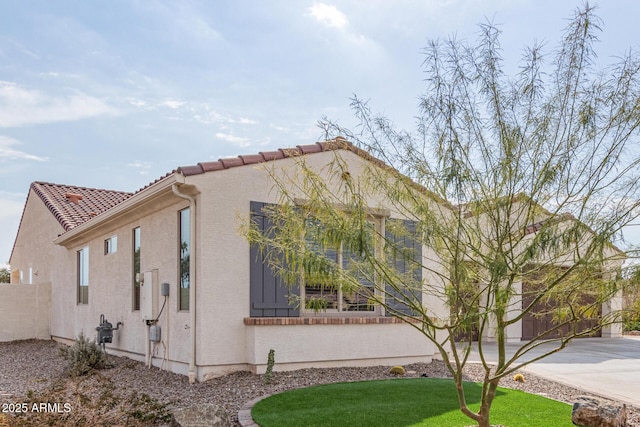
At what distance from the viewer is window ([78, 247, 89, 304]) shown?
16406 mm

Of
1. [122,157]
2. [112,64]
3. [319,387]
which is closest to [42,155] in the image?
[122,157]

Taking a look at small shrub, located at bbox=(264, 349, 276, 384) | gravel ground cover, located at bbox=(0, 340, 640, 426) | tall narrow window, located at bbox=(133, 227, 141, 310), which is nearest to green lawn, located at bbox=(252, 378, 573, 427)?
gravel ground cover, located at bbox=(0, 340, 640, 426)

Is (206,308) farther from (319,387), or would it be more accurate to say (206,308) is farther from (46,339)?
(46,339)

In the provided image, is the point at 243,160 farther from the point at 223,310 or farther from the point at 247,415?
the point at 247,415

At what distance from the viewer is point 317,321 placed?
10.2 meters

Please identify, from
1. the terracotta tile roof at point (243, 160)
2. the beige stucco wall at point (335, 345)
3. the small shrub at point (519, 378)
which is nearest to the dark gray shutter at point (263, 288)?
the beige stucco wall at point (335, 345)

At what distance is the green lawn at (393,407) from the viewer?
6.66 meters

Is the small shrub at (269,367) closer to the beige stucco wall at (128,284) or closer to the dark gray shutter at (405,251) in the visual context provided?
the beige stucco wall at (128,284)

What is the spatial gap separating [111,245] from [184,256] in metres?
5.10

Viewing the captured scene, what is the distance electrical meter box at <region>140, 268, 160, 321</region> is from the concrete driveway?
7.65 meters

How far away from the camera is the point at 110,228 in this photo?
47.4ft

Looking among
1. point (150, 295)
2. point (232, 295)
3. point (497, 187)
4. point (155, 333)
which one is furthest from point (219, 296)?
point (497, 187)

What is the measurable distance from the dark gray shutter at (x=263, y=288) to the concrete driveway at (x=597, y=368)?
5.10m

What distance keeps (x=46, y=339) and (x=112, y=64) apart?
12.1 m
